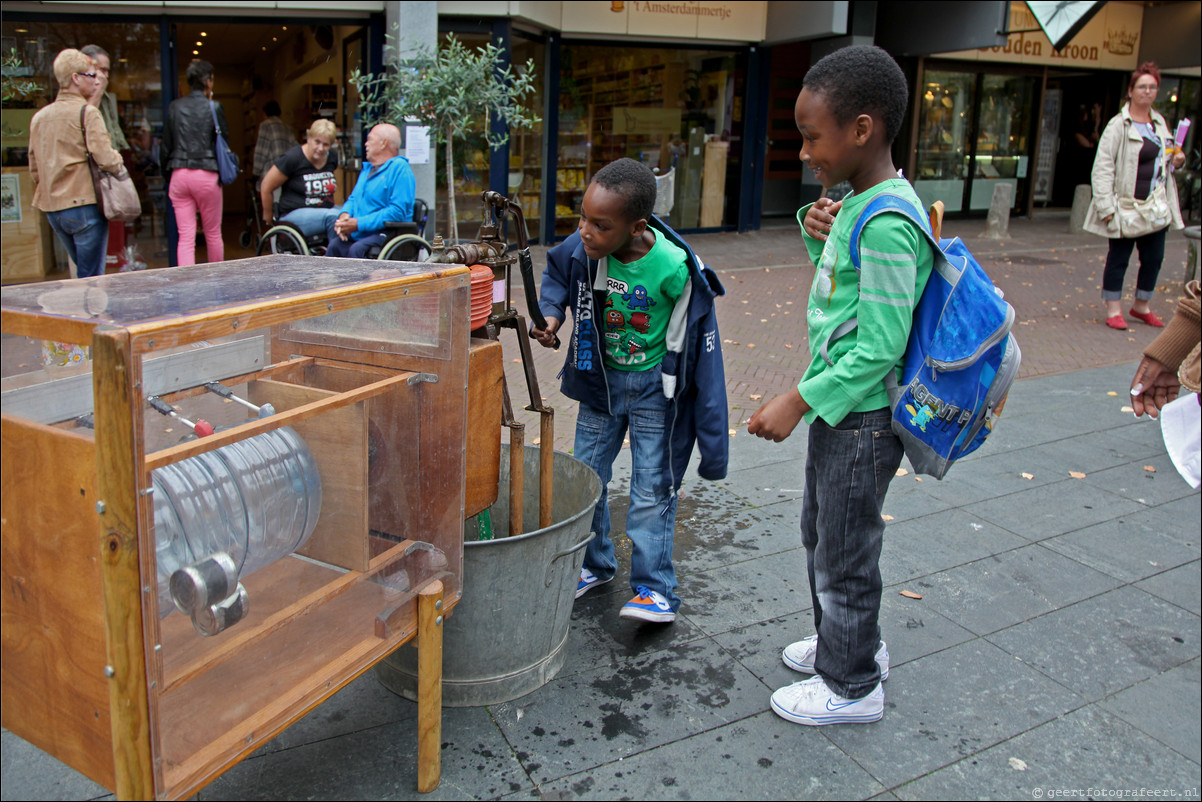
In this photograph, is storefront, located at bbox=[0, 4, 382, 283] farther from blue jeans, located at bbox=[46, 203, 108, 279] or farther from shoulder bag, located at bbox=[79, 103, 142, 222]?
shoulder bag, located at bbox=[79, 103, 142, 222]

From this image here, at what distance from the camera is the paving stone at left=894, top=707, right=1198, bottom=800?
8.18ft

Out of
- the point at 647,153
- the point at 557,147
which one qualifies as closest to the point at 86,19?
the point at 557,147

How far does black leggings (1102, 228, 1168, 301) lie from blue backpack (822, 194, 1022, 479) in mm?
6772

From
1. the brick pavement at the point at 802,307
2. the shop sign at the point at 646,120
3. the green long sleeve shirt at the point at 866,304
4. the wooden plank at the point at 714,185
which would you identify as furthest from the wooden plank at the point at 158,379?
the wooden plank at the point at 714,185

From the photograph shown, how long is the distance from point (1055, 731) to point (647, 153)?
11.5m

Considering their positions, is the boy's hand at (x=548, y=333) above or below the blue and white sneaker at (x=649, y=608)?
above

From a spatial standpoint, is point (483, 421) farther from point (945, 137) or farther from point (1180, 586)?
point (945, 137)

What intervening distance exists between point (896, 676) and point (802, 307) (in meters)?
6.67

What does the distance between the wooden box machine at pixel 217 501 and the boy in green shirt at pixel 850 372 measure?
0.92 m

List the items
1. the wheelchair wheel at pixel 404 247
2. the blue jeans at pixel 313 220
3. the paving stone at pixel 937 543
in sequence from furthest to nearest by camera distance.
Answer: the blue jeans at pixel 313 220
the wheelchair wheel at pixel 404 247
the paving stone at pixel 937 543

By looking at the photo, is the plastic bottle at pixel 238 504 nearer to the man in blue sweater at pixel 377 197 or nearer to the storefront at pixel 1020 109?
the man in blue sweater at pixel 377 197

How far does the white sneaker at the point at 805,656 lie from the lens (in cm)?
299

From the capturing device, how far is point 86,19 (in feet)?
31.5

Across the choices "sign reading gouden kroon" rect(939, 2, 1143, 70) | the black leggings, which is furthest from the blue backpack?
"sign reading gouden kroon" rect(939, 2, 1143, 70)
